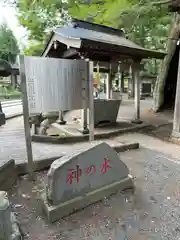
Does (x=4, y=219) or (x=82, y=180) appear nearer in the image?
(x=4, y=219)

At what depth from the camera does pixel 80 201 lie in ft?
7.97

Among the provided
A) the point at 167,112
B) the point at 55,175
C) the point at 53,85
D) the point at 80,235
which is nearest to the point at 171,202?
the point at 80,235

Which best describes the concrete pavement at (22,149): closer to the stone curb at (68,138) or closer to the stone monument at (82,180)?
the stone curb at (68,138)

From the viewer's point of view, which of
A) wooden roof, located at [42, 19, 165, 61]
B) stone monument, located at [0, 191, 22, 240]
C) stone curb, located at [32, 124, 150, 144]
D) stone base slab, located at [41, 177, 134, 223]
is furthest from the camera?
stone curb, located at [32, 124, 150, 144]

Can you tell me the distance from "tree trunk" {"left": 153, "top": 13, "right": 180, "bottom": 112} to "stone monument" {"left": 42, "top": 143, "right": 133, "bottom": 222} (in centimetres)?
762

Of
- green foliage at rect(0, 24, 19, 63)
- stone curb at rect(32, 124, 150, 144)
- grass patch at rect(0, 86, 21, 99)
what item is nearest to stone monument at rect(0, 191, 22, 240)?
stone curb at rect(32, 124, 150, 144)

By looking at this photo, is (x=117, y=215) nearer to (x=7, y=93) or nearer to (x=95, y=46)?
(x=95, y=46)

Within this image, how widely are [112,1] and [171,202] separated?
3930 mm

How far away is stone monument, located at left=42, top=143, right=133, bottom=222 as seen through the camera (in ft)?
7.37

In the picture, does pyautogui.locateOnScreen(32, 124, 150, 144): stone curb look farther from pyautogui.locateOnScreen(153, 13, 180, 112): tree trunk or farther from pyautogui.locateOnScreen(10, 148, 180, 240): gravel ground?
pyautogui.locateOnScreen(153, 13, 180, 112): tree trunk

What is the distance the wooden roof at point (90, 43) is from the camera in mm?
4680

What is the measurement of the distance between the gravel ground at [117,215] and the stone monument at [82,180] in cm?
12

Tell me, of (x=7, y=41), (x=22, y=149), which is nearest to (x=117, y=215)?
(x=22, y=149)

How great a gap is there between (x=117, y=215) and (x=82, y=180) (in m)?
0.60
